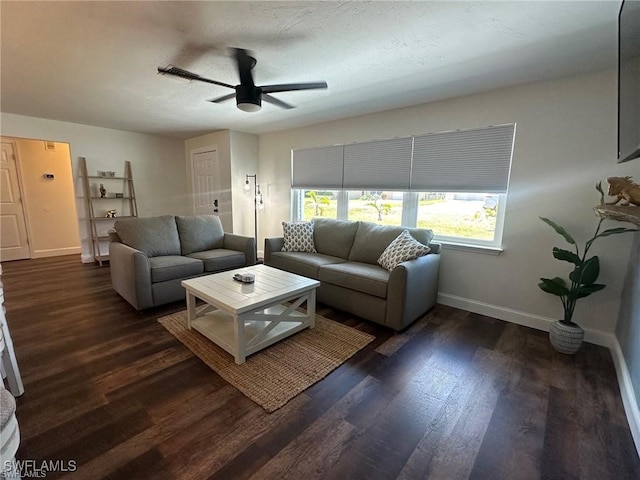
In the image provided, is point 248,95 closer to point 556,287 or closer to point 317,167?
point 317,167

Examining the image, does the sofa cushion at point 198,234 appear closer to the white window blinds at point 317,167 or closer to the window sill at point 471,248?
the white window blinds at point 317,167

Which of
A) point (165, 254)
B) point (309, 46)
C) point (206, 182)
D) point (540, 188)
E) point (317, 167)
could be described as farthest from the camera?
point (206, 182)

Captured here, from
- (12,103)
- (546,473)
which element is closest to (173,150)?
(12,103)

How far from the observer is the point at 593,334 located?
95.0 inches

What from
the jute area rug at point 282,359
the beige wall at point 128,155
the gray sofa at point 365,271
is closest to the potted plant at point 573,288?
the gray sofa at point 365,271

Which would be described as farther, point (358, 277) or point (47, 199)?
point (47, 199)

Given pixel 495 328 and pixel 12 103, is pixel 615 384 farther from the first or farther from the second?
pixel 12 103

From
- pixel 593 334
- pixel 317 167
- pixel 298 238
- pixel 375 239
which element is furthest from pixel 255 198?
pixel 593 334

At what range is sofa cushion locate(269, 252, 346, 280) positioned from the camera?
10.4 ft

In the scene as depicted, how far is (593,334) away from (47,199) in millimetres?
7901

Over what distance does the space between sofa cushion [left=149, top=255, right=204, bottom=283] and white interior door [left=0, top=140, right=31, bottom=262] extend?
3.57 m

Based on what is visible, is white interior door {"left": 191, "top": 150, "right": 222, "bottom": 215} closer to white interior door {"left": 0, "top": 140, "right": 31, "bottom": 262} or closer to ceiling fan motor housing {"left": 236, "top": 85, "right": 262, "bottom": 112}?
white interior door {"left": 0, "top": 140, "right": 31, "bottom": 262}

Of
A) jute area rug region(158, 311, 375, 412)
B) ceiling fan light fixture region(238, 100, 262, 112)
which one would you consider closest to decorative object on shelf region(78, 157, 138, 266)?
jute area rug region(158, 311, 375, 412)

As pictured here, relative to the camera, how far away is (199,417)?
1571 mm
